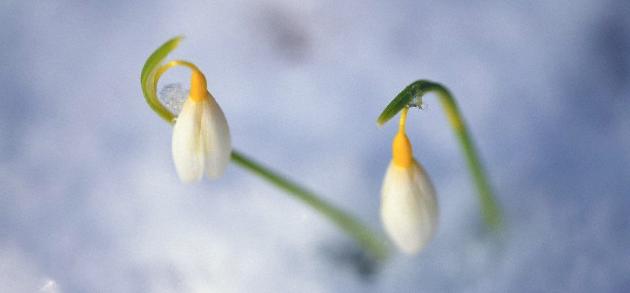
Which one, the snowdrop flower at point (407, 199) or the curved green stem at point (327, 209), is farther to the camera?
the curved green stem at point (327, 209)

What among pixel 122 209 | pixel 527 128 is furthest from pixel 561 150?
pixel 122 209

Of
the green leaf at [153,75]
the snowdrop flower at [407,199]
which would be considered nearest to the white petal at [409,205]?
the snowdrop flower at [407,199]

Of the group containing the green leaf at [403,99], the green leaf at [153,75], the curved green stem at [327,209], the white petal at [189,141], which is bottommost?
the white petal at [189,141]

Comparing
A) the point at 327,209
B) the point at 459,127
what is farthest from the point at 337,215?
the point at 459,127

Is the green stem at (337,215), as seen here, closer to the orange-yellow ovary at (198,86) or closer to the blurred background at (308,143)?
the blurred background at (308,143)

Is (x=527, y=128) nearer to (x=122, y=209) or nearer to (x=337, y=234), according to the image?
(x=337, y=234)

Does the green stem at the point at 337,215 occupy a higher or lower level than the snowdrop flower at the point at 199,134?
higher
